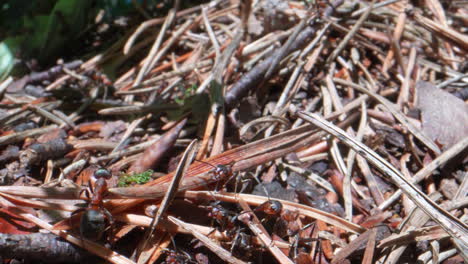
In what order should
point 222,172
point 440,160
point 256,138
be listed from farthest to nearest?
point 256,138, point 440,160, point 222,172

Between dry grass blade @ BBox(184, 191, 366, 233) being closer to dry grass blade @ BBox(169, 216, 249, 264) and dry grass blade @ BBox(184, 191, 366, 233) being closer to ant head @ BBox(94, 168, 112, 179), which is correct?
dry grass blade @ BBox(169, 216, 249, 264)

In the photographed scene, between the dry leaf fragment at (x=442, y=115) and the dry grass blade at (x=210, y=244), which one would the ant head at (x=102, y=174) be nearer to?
the dry grass blade at (x=210, y=244)

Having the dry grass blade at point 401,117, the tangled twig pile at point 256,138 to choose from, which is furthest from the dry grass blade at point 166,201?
the dry grass blade at point 401,117

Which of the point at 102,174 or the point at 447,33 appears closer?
the point at 102,174

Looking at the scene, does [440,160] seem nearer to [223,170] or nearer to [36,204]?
[223,170]

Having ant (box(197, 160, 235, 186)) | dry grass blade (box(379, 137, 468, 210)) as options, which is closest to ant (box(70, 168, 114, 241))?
ant (box(197, 160, 235, 186))

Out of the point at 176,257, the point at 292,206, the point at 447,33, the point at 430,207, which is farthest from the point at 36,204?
the point at 447,33
